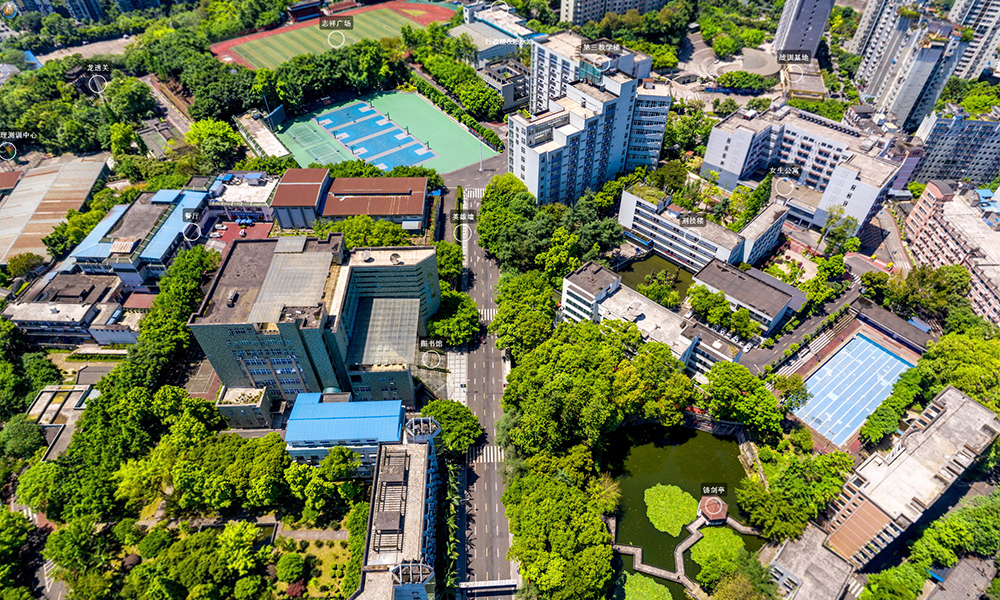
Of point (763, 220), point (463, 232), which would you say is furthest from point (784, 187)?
point (463, 232)

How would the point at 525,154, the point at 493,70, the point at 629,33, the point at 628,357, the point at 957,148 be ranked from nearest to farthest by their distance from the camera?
the point at 628,357 → the point at 525,154 → the point at 957,148 → the point at 493,70 → the point at 629,33

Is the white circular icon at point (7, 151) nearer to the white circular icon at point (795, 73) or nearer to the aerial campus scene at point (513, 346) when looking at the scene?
the aerial campus scene at point (513, 346)

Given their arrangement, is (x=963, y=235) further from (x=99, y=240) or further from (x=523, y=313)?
(x=99, y=240)

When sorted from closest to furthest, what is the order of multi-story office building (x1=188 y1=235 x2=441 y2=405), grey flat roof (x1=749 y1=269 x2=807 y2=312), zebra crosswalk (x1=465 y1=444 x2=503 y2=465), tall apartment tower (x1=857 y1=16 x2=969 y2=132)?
1. multi-story office building (x1=188 y1=235 x2=441 y2=405)
2. zebra crosswalk (x1=465 y1=444 x2=503 y2=465)
3. grey flat roof (x1=749 y1=269 x2=807 y2=312)
4. tall apartment tower (x1=857 y1=16 x2=969 y2=132)

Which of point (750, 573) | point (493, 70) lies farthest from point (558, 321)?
point (493, 70)

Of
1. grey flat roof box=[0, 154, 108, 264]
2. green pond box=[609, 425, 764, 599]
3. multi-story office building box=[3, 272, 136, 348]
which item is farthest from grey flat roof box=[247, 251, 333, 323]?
grey flat roof box=[0, 154, 108, 264]

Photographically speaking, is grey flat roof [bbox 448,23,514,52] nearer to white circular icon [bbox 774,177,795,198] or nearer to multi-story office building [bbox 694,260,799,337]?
white circular icon [bbox 774,177,795,198]

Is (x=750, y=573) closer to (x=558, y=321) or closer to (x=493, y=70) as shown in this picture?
(x=558, y=321)

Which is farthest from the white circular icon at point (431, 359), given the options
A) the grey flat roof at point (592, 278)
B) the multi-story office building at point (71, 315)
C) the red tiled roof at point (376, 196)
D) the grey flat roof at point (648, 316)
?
the multi-story office building at point (71, 315)
